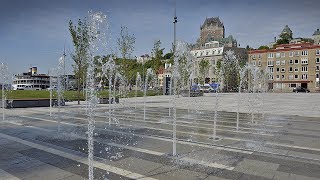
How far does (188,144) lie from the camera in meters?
9.55

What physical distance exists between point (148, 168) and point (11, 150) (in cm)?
442

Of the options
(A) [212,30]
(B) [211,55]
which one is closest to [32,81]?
(B) [211,55]

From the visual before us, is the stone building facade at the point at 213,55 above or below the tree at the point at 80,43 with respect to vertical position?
above

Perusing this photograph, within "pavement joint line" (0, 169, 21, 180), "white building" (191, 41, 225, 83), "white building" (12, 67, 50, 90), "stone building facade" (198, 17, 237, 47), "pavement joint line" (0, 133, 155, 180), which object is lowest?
"pavement joint line" (0, 169, 21, 180)

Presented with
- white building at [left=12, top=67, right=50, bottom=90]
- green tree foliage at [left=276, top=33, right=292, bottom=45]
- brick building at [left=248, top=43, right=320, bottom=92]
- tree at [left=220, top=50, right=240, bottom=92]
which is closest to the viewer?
brick building at [left=248, top=43, right=320, bottom=92]

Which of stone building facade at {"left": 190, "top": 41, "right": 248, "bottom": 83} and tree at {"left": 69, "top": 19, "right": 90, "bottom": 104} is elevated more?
stone building facade at {"left": 190, "top": 41, "right": 248, "bottom": 83}

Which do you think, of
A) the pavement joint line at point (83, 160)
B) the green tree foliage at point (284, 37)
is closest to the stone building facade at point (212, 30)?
the green tree foliage at point (284, 37)

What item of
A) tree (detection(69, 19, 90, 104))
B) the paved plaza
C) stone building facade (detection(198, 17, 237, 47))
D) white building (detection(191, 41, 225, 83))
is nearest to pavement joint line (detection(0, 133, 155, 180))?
the paved plaza

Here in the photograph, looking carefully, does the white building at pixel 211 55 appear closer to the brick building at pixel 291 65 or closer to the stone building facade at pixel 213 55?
the stone building facade at pixel 213 55

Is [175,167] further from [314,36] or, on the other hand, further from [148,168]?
[314,36]

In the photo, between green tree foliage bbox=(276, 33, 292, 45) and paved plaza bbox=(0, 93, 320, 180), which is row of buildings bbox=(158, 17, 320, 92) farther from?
paved plaza bbox=(0, 93, 320, 180)

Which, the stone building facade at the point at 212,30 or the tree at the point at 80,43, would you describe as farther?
the stone building facade at the point at 212,30

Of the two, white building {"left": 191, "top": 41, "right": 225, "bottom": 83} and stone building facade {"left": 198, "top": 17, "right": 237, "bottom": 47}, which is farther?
stone building facade {"left": 198, "top": 17, "right": 237, "bottom": 47}

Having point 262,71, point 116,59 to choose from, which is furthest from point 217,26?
point 116,59
